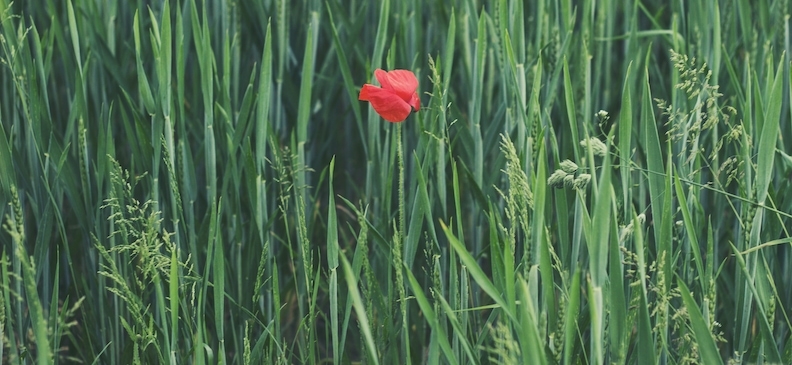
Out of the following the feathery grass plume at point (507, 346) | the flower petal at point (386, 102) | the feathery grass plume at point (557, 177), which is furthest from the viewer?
the flower petal at point (386, 102)

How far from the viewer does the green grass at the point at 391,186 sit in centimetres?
94

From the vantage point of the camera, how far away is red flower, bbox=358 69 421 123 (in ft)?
3.35

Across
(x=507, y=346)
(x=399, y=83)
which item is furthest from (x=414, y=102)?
(x=507, y=346)

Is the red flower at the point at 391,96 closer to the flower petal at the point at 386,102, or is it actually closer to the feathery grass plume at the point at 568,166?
the flower petal at the point at 386,102

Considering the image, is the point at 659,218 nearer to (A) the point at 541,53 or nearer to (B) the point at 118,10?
(A) the point at 541,53

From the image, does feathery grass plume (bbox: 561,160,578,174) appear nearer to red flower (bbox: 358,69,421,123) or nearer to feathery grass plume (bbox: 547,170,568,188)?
feathery grass plume (bbox: 547,170,568,188)

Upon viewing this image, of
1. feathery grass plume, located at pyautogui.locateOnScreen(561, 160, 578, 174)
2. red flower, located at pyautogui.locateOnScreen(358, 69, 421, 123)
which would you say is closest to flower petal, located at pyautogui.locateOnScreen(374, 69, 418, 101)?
red flower, located at pyautogui.locateOnScreen(358, 69, 421, 123)

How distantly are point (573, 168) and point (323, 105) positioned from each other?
67cm

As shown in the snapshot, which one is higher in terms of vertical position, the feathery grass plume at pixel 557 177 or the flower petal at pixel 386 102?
→ the flower petal at pixel 386 102

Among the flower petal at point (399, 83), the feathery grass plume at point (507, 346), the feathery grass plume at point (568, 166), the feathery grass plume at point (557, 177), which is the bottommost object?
the feathery grass plume at point (507, 346)

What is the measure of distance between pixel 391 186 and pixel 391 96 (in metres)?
0.18

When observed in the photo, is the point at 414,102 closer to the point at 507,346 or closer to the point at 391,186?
the point at 391,186

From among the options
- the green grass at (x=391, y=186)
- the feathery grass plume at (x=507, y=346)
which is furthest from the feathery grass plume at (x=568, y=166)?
the feathery grass plume at (x=507, y=346)

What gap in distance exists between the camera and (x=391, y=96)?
1.03m
